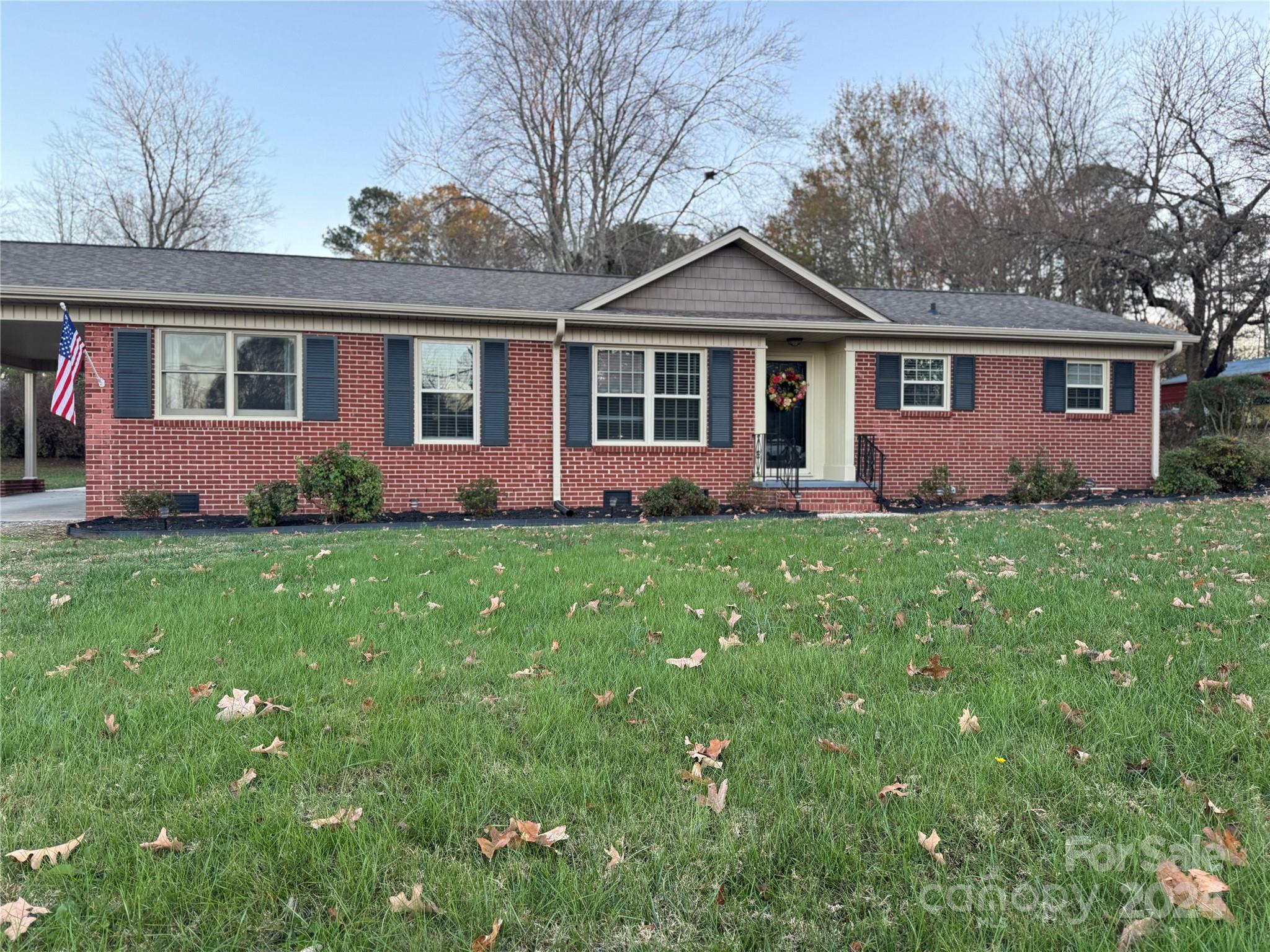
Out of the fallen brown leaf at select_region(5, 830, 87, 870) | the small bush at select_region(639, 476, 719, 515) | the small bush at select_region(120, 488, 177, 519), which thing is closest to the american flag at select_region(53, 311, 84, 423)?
the small bush at select_region(120, 488, 177, 519)

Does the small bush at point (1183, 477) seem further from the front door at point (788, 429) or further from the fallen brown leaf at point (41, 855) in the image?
the fallen brown leaf at point (41, 855)

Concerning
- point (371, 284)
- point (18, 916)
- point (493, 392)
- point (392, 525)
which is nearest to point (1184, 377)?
point (493, 392)

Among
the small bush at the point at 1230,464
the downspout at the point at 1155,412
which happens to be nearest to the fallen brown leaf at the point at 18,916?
the small bush at the point at 1230,464

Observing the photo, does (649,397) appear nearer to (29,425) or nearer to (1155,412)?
(1155,412)

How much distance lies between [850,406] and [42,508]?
1412cm

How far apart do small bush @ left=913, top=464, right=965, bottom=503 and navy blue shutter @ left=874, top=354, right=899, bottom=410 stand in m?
1.42

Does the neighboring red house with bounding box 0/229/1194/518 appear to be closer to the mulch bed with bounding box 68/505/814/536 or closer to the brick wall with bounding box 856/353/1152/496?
the brick wall with bounding box 856/353/1152/496

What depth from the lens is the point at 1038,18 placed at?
982 inches

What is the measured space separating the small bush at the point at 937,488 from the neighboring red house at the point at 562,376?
27cm

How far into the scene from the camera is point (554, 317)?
12.0 meters

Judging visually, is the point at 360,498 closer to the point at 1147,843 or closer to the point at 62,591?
the point at 62,591

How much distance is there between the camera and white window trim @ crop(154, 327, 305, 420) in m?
11.1

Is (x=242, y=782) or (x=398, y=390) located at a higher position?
(x=398, y=390)

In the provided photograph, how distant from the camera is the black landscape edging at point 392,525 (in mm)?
9422
